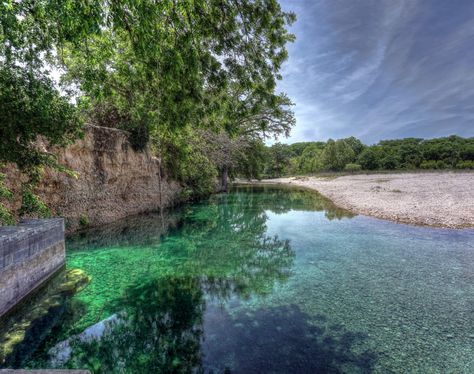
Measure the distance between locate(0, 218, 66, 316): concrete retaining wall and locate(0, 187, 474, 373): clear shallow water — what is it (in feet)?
2.19

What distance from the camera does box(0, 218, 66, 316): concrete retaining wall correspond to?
4.86m

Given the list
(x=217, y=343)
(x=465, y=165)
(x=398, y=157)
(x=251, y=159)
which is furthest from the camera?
(x=398, y=157)

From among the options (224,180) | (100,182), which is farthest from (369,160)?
(100,182)

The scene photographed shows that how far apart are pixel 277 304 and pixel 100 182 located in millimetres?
12855

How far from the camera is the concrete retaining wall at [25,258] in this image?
4857mm

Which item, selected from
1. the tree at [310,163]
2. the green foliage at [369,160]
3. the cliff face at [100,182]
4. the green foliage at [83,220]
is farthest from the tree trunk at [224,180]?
the green foliage at [369,160]

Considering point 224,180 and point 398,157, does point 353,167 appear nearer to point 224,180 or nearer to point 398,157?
point 398,157

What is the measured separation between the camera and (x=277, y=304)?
5.96 m

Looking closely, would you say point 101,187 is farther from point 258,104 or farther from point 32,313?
point 258,104

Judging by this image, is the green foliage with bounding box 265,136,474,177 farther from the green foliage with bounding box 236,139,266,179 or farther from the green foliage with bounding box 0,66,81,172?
the green foliage with bounding box 0,66,81,172

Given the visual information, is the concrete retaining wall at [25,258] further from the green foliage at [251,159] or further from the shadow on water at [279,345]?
the green foliage at [251,159]

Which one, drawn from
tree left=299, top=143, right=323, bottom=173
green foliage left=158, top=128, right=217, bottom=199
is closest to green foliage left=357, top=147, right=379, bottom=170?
tree left=299, top=143, right=323, bottom=173

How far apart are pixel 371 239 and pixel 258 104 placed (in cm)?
856

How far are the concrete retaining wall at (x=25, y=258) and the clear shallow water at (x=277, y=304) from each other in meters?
0.67
